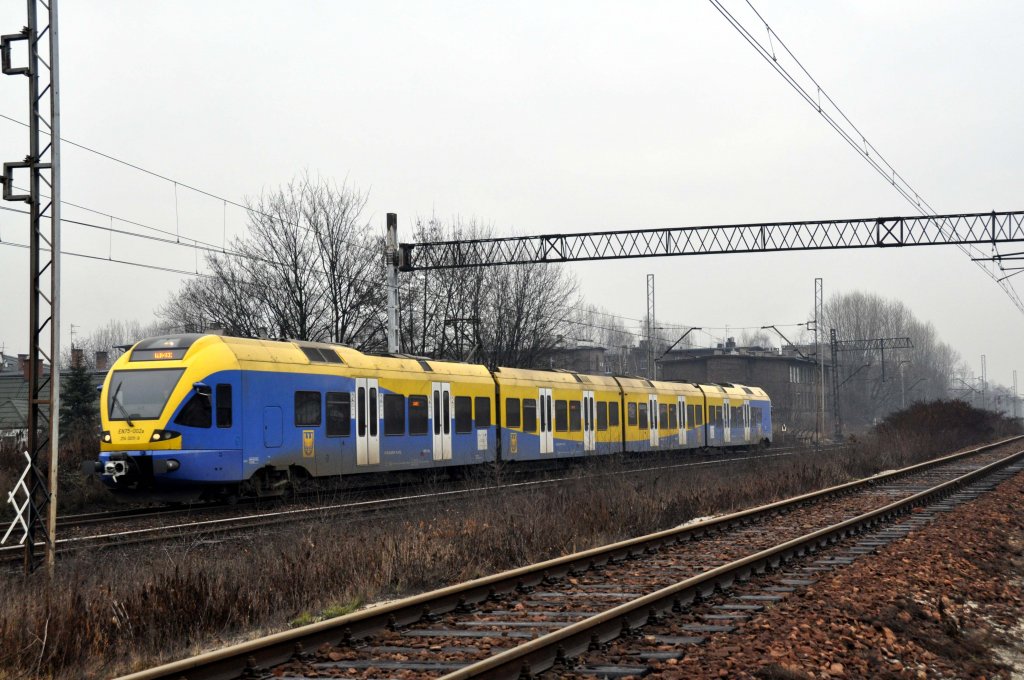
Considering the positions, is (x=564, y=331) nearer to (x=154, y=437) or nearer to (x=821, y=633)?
(x=154, y=437)

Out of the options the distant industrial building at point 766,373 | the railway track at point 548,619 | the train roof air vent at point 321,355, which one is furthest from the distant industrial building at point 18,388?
the distant industrial building at point 766,373

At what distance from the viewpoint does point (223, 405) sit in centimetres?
1805

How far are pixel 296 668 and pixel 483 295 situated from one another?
37501 mm

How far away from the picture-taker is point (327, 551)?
11.5 metres

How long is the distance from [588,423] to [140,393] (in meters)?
15.6

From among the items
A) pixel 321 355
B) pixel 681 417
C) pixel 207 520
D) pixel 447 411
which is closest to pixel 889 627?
pixel 207 520

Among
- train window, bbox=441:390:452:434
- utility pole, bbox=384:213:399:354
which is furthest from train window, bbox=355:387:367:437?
utility pole, bbox=384:213:399:354

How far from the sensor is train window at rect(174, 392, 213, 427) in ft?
57.9

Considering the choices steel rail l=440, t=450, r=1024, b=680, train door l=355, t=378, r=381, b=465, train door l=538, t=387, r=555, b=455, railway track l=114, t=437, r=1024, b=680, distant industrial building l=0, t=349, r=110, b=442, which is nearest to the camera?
steel rail l=440, t=450, r=1024, b=680

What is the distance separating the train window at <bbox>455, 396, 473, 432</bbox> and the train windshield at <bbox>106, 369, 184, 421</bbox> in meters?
8.20

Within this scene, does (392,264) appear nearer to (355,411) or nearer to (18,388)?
(355,411)

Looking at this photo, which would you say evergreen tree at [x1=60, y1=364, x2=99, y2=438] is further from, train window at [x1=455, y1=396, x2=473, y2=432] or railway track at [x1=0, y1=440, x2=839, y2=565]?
railway track at [x1=0, y1=440, x2=839, y2=565]

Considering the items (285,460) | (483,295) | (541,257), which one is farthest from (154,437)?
(483,295)

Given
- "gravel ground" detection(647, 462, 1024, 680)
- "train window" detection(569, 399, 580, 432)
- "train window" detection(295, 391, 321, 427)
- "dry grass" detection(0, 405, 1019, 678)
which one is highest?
"train window" detection(295, 391, 321, 427)
